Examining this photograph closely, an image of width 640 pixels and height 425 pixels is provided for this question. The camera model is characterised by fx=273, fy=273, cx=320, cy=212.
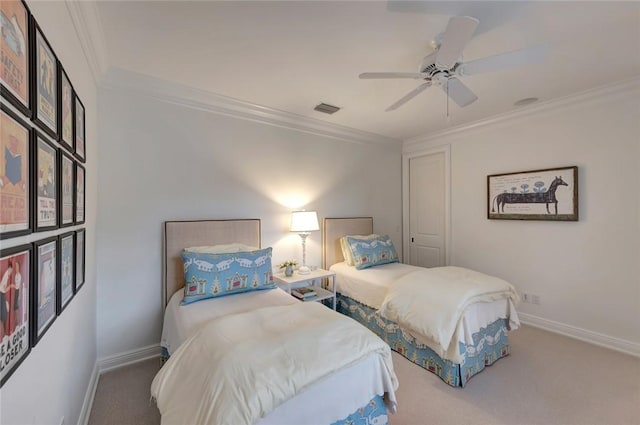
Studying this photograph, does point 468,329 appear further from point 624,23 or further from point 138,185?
point 138,185

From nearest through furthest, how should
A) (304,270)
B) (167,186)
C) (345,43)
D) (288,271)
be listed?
(345,43), (167,186), (288,271), (304,270)

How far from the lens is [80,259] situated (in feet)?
5.44

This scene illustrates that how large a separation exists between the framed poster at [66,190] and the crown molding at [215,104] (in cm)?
130

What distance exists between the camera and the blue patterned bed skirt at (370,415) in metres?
1.48

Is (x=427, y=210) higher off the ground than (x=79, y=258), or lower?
higher

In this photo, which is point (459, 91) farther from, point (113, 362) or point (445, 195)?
point (113, 362)

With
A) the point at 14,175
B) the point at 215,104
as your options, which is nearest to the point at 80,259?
the point at 14,175

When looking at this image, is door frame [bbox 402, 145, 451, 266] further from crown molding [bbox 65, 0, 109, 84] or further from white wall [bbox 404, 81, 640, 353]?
crown molding [bbox 65, 0, 109, 84]

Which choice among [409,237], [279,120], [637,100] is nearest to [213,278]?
[279,120]

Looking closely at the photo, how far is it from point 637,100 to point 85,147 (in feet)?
15.3

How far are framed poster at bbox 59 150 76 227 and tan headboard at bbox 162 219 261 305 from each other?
3.76 ft

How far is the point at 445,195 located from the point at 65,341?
4260 mm

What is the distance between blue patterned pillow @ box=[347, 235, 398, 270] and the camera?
3.43 m

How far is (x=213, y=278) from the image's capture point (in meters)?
2.33
